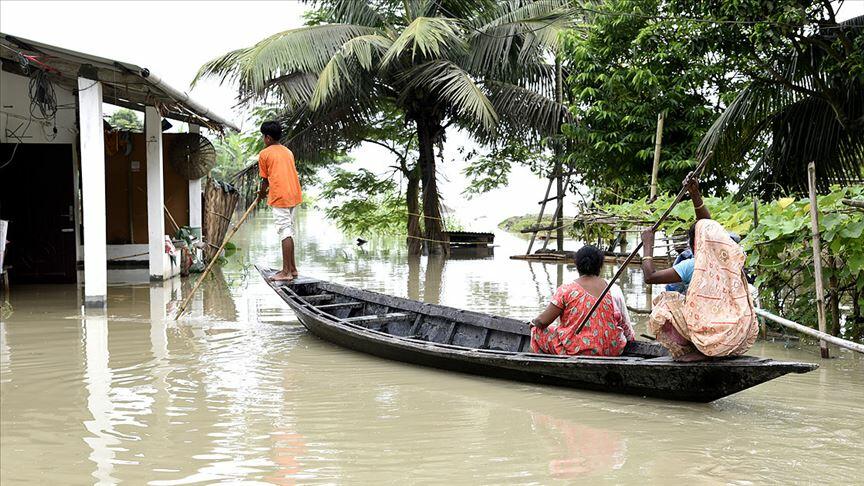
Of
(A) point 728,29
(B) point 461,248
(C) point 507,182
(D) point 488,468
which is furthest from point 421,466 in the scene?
(C) point 507,182

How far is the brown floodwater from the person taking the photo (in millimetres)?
4520

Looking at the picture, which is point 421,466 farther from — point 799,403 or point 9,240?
point 9,240

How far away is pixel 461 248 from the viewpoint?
21.6 m

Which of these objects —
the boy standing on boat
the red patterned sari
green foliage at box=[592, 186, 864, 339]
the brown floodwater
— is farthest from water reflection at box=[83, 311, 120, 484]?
green foliage at box=[592, 186, 864, 339]

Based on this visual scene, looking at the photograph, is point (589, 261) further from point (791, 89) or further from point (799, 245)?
point (791, 89)

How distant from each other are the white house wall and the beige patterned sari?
30.2ft

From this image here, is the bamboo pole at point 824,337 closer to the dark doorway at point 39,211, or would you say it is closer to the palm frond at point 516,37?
the dark doorway at point 39,211

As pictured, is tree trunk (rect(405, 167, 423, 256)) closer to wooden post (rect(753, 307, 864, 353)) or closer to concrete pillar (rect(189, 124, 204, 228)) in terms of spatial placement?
concrete pillar (rect(189, 124, 204, 228))

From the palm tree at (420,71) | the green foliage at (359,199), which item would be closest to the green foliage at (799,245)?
the palm tree at (420,71)

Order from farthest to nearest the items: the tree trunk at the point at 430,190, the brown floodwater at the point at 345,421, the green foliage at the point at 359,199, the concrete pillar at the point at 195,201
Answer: the green foliage at the point at 359,199, the tree trunk at the point at 430,190, the concrete pillar at the point at 195,201, the brown floodwater at the point at 345,421

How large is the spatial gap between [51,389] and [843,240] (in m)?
6.21

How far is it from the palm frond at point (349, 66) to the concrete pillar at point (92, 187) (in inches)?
234

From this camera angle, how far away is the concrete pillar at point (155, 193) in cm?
1277

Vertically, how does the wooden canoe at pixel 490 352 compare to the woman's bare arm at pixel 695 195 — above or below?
below
